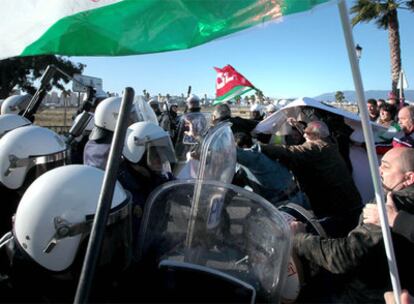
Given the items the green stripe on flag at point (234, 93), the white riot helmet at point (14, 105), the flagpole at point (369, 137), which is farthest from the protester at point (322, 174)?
the green stripe on flag at point (234, 93)

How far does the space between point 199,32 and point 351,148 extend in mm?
3393

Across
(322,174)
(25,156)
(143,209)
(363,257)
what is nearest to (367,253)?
(363,257)

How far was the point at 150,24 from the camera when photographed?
61.2 inches

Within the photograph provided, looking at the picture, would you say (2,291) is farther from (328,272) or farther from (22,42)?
(328,272)

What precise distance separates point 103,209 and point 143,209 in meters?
1.29

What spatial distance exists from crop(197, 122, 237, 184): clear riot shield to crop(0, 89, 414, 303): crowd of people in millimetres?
404

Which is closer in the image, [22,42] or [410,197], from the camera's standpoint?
[22,42]

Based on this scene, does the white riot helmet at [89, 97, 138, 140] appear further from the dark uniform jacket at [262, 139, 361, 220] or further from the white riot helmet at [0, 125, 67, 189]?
the dark uniform jacket at [262, 139, 361, 220]

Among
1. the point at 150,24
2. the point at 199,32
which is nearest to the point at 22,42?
the point at 150,24

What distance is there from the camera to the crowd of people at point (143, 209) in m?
1.56

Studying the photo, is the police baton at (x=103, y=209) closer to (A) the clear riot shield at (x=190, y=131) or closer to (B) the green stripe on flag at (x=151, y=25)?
(B) the green stripe on flag at (x=151, y=25)

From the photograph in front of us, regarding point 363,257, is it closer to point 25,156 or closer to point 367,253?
point 367,253

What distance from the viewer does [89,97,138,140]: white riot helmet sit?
3785 millimetres

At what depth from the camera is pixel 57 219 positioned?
1.55 m
